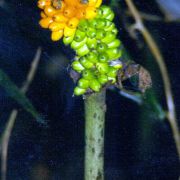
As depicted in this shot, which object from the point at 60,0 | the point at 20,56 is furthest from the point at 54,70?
the point at 60,0

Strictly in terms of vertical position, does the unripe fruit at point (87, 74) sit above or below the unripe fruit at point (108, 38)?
below

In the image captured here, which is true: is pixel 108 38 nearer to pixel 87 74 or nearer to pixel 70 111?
pixel 87 74

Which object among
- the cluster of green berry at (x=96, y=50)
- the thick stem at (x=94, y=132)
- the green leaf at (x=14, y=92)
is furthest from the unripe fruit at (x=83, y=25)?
the green leaf at (x=14, y=92)

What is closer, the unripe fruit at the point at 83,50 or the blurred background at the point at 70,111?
the unripe fruit at the point at 83,50

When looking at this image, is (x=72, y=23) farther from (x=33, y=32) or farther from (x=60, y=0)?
(x=33, y=32)

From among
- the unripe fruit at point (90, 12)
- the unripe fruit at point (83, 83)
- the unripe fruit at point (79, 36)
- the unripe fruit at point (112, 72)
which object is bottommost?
the unripe fruit at point (83, 83)

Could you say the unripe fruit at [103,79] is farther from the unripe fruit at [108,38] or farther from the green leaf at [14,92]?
the green leaf at [14,92]
